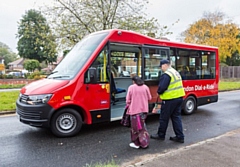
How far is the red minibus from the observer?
5328mm

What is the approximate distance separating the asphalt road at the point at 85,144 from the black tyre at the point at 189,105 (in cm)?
77

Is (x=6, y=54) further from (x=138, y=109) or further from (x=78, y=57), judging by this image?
(x=138, y=109)

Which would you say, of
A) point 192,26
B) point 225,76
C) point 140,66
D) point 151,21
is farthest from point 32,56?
point 140,66

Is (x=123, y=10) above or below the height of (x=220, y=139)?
above

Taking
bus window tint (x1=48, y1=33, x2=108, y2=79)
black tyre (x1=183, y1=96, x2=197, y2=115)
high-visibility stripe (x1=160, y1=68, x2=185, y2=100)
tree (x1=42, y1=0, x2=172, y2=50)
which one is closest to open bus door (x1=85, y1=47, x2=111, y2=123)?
bus window tint (x1=48, y1=33, x2=108, y2=79)

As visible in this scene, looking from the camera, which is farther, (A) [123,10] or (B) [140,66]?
(A) [123,10]

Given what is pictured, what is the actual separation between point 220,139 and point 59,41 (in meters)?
11.4

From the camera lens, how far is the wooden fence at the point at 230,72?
31.1m

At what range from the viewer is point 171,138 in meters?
5.36

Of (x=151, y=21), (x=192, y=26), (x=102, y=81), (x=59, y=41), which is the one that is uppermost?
(x=192, y=26)

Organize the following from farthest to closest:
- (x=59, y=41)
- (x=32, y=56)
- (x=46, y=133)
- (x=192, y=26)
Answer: (x=32, y=56) < (x=192, y=26) < (x=59, y=41) < (x=46, y=133)

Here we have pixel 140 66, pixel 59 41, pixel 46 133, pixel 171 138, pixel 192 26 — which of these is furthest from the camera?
pixel 192 26

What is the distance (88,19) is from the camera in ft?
45.2

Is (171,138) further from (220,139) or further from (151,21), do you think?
(151,21)
